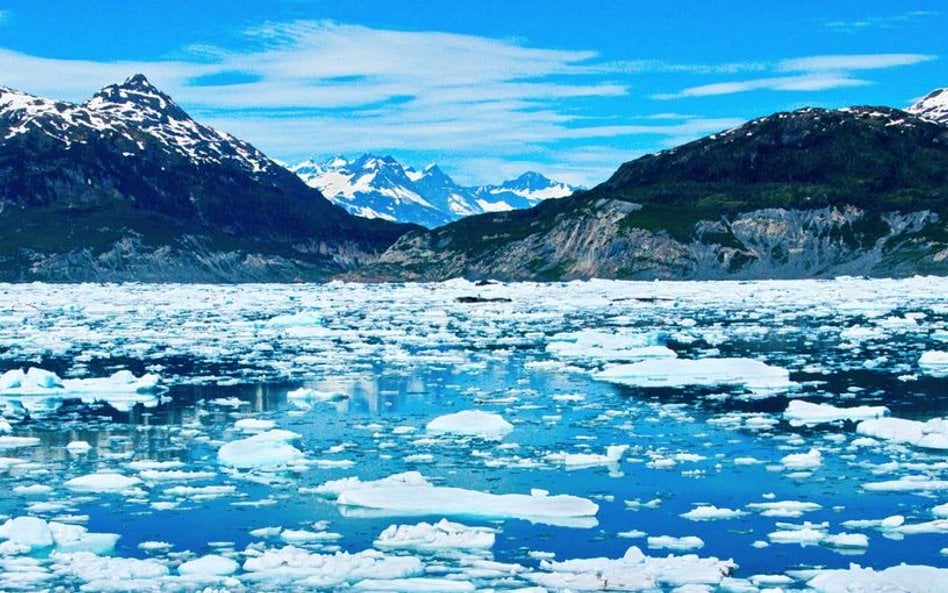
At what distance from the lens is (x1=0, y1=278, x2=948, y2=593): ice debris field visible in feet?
51.2

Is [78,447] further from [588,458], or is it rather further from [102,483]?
[588,458]

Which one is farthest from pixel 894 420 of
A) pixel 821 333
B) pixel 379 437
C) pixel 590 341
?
pixel 821 333

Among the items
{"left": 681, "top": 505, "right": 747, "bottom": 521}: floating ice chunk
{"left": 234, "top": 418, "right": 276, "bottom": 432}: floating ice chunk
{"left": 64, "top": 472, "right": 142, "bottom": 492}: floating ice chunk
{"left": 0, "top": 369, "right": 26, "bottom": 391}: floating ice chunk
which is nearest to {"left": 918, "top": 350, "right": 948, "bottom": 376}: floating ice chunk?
{"left": 681, "top": 505, "right": 747, "bottom": 521}: floating ice chunk

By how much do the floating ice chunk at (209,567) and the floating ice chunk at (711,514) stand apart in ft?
24.5

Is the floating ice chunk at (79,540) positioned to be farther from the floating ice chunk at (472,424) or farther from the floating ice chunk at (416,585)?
the floating ice chunk at (472,424)

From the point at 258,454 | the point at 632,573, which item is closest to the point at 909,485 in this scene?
the point at 632,573

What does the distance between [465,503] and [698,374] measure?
69.2 ft

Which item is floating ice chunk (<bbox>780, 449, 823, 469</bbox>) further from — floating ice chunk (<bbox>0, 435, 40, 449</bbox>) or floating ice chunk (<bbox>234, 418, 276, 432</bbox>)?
floating ice chunk (<bbox>0, 435, 40, 449</bbox>)

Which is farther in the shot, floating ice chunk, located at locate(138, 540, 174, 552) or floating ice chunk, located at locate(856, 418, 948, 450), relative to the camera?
floating ice chunk, located at locate(856, 418, 948, 450)

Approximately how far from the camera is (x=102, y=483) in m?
21.4

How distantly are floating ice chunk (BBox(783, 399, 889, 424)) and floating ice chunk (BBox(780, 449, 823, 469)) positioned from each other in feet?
17.0

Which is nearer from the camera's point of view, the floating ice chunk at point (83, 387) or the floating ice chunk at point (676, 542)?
the floating ice chunk at point (676, 542)

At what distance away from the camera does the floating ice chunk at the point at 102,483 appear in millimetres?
21203

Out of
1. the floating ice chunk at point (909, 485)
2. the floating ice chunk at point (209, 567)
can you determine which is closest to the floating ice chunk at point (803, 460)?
the floating ice chunk at point (909, 485)
